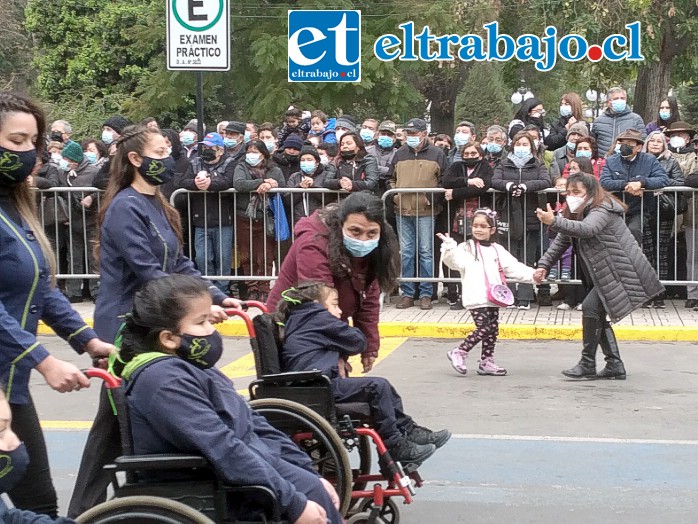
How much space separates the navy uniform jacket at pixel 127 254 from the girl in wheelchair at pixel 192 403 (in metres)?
1.08

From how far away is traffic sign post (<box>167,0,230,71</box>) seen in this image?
39.1ft

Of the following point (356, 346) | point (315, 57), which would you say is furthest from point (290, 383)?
point (315, 57)

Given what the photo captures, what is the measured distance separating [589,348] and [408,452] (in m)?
4.33

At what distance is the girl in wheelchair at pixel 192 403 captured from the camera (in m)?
4.08

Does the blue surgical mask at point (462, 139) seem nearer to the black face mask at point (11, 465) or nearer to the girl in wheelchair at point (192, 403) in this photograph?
the girl in wheelchair at point (192, 403)

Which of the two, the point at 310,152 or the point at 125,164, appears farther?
the point at 310,152

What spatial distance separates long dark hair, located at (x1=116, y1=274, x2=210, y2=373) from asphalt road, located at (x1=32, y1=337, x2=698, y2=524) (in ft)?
6.76

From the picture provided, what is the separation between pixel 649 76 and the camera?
2556 centimetres

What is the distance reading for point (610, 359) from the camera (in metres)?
9.43

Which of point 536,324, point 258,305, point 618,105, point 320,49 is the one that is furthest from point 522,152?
point 320,49

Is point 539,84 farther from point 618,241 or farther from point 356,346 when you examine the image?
point 356,346

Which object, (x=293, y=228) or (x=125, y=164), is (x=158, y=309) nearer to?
(x=125, y=164)

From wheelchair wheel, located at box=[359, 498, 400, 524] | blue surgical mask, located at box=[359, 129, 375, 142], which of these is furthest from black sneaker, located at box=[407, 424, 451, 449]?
blue surgical mask, located at box=[359, 129, 375, 142]

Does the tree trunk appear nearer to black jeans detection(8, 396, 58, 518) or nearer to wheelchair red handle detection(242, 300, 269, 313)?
wheelchair red handle detection(242, 300, 269, 313)
